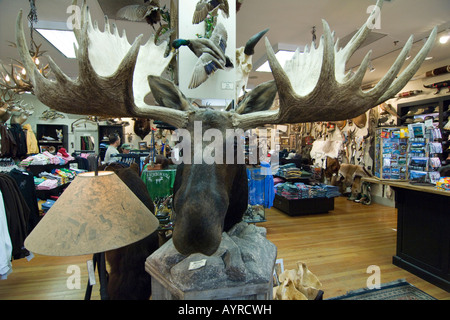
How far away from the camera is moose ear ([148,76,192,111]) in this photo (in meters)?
1.26

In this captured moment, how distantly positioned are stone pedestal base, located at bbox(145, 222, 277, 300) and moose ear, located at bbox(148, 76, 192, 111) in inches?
30.1

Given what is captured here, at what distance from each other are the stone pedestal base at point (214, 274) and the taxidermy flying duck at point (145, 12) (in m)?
1.99

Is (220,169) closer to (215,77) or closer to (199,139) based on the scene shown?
(199,139)

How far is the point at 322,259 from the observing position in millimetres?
3312

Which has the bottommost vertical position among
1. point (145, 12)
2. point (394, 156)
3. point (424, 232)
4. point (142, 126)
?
point (424, 232)

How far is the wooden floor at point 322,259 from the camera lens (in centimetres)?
262

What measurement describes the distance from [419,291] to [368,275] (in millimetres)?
497

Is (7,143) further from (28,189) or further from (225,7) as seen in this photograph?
(225,7)

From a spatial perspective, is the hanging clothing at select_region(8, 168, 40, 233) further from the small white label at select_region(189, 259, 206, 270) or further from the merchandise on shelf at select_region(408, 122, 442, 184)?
the merchandise on shelf at select_region(408, 122, 442, 184)

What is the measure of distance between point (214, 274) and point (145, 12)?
7.53ft

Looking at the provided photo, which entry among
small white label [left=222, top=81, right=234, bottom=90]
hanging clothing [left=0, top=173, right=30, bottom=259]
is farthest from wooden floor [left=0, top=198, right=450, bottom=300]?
small white label [left=222, top=81, right=234, bottom=90]

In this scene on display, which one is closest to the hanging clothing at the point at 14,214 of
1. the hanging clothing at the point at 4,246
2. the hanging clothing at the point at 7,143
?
the hanging clothing at the point at 4,246

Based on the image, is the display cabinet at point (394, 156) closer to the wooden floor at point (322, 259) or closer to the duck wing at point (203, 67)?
the wooden floor at point (322, 259)

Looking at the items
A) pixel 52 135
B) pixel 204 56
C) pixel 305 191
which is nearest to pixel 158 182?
pixel 204 56
